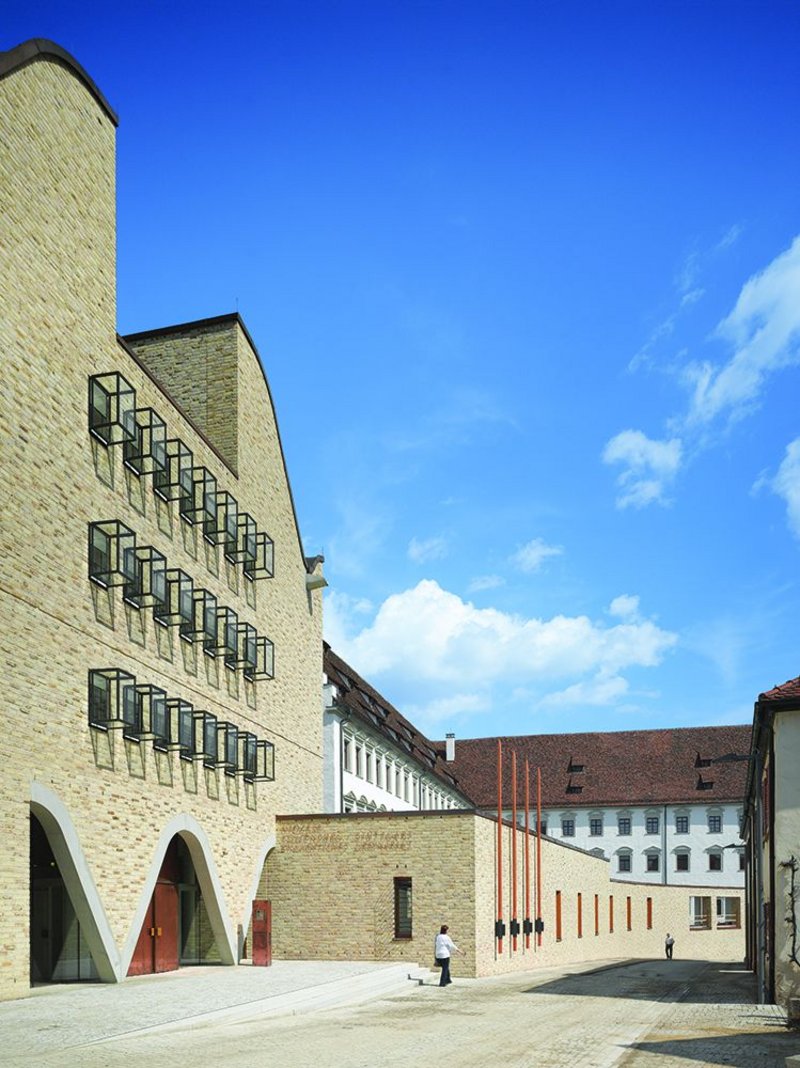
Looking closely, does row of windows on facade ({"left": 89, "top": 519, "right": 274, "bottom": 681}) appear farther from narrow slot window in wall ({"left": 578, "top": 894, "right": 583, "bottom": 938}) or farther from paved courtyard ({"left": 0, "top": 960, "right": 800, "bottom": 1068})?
narrow slot window in wall ({"left": 578, "top": 894, "right": 583, "bottom": 938})

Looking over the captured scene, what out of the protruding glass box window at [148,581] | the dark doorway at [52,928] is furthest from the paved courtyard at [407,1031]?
the protruding glass box window at [148,581]

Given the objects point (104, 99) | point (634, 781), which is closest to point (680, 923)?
point (634, 781)

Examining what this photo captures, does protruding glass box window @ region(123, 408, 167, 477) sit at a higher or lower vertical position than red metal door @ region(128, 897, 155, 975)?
higher

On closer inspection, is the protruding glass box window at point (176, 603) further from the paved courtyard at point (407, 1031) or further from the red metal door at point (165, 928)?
the paved courtyard at point (407, 1031)

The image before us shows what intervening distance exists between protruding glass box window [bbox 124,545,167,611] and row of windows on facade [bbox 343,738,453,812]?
24.8m

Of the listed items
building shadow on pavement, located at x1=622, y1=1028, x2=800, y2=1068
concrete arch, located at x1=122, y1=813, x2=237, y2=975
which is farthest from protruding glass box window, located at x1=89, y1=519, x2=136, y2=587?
building shadow on pavement, located at x1=622, y1=1028, x2=800, y2=1068

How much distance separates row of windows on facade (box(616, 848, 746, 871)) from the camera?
8575 centimetres

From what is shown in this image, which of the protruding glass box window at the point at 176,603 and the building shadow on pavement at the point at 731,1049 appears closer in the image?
the building shadow on pavement at the point at 731,1049

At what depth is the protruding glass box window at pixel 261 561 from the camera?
37.4 meters

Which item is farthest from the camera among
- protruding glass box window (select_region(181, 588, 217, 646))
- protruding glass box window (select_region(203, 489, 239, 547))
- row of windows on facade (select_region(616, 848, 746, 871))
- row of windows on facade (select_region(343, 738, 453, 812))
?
row of windows on facade (select_region(616, 848, 746, 871))

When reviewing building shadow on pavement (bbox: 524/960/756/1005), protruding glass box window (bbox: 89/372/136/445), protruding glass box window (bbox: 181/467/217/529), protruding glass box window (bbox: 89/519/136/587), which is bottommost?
building shadow on pavement (bbox: 524/960/756/1005)

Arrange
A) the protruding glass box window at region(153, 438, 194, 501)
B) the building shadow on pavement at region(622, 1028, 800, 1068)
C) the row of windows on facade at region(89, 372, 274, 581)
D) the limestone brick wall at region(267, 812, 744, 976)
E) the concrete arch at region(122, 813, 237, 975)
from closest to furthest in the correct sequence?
1. the building shadow on pavement at region(622, 1028, 800, 1068)
2. the row of windows on facade at region(89, 372, 274, 581)
3. the concrete arch at region(122, 813, 237, 975)
4. the protruding glass box window at region(153, 438, 194, 501)
5. the limestone brick wall at region(267, 812, 744, 976)

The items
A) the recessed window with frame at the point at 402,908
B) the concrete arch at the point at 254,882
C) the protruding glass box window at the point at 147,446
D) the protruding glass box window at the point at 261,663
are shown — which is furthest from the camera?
the protruding glass box window at the point at 261,663

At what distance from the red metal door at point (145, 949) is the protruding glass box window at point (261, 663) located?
7.48 meters
